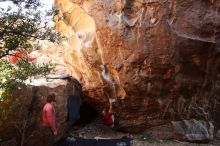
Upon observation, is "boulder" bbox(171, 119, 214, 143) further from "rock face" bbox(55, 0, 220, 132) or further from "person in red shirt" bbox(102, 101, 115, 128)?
"person in red shirt" bbox(102, 101, 115, 128)

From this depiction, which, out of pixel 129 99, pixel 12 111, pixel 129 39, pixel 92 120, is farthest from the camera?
pixel 92 120

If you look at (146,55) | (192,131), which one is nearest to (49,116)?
(146,55)

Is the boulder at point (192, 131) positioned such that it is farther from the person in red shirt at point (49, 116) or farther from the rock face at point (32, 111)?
the person in red shirt at point (49, 116)

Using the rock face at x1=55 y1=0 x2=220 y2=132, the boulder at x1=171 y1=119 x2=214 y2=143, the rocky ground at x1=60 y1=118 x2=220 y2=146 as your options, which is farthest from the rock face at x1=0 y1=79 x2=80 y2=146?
the boulder at x1=171 y1=119 x2=214 y2=143

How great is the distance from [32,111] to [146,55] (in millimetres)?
3207

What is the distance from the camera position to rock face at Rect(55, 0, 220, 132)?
1054 cm

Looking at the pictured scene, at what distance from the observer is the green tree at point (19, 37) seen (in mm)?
7805

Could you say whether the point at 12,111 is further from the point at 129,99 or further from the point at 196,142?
the point at 196,142

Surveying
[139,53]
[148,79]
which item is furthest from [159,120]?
[139,53]

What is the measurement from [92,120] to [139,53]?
3.09 meters

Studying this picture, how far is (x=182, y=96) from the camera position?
11.7 meters

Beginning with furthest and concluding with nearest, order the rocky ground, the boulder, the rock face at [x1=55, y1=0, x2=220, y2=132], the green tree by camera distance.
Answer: the boulder < the rocky ground < the rock face at [x1=55, y1=0, x2=220, y2=132] < the green tree

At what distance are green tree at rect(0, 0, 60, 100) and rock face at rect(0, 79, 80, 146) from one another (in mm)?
936

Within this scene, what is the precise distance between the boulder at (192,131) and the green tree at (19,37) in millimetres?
5071
